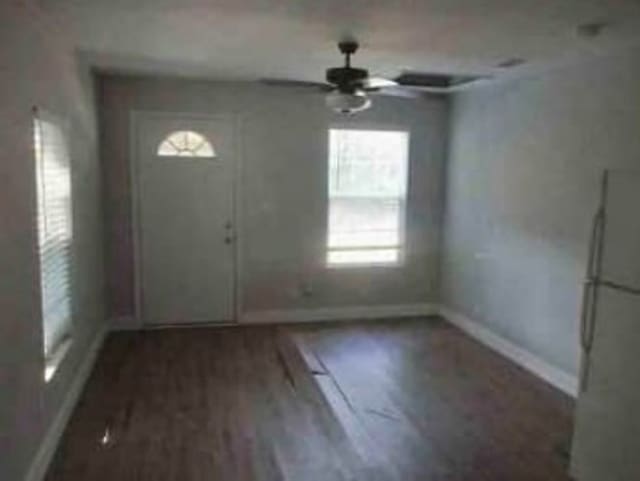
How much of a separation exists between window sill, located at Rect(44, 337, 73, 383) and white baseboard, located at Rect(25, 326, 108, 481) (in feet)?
0.88

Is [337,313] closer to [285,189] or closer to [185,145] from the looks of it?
[285,189]

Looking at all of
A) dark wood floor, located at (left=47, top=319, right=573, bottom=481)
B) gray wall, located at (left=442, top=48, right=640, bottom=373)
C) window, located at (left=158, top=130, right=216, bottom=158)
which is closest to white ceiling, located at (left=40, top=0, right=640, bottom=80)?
gray wall, located at (left=442, top=48, right=640, bottom=373)

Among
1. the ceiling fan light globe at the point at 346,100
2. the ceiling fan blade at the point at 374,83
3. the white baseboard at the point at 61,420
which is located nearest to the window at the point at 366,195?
the ceiling fan blade at the point at 374,83

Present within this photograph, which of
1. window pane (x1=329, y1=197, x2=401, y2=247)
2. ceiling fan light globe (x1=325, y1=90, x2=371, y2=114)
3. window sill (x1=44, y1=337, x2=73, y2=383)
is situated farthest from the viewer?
window pane (x1=329, y1=197, x2=401, y2=247)

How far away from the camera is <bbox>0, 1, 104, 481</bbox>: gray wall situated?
2.43 metres

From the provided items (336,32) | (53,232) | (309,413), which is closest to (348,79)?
(336,32)

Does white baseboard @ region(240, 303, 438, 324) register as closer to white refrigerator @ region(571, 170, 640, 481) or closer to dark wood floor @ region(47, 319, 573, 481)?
dark wood floor @ region(47, 319, 573, 481)

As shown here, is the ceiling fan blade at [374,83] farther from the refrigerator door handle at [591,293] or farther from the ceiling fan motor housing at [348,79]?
the refrigerator door handle at [591,293]

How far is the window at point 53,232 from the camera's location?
310cm

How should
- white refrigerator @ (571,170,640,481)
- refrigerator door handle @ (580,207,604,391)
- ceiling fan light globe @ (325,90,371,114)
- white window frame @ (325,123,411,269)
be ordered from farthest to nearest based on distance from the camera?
white window frame @ (325,123,411,269), ceiling fan light globe @ (325,90,371,114), refrigerator door handle @ (580,207,604,391), white refrigerator @ (571,170,640,481)

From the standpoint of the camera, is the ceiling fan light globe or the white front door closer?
the ceiling fan light globe

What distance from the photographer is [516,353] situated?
4930 millimetres

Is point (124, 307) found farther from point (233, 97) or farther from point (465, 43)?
point (465, 43)

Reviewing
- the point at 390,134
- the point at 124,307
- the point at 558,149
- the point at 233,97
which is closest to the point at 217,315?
the point at 124,307
